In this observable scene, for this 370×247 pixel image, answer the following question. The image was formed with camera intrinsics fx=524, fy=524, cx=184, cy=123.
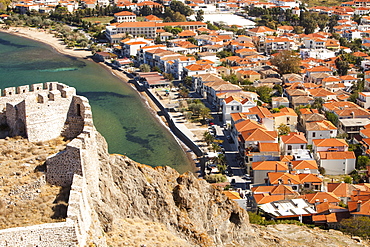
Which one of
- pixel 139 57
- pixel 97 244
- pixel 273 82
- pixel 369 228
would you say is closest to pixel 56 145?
pixel 97 244

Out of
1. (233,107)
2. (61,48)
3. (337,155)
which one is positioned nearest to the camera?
(337,155)

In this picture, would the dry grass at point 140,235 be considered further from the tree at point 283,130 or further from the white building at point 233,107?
the white building at point 233,107

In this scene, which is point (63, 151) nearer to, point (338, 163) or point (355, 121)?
point (338, 163)

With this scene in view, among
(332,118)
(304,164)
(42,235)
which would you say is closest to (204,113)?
(332,118)

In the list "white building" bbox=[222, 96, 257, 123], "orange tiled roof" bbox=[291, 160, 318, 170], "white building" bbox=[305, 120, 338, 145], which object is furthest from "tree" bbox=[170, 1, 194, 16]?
"orange tiled roof" bbox=[291, 160, 318, 170]

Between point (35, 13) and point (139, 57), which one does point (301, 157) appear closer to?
point (139, 57)

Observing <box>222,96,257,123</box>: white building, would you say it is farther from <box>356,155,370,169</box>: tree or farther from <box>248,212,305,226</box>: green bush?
<box>248,212,305,226</box>: green bush
